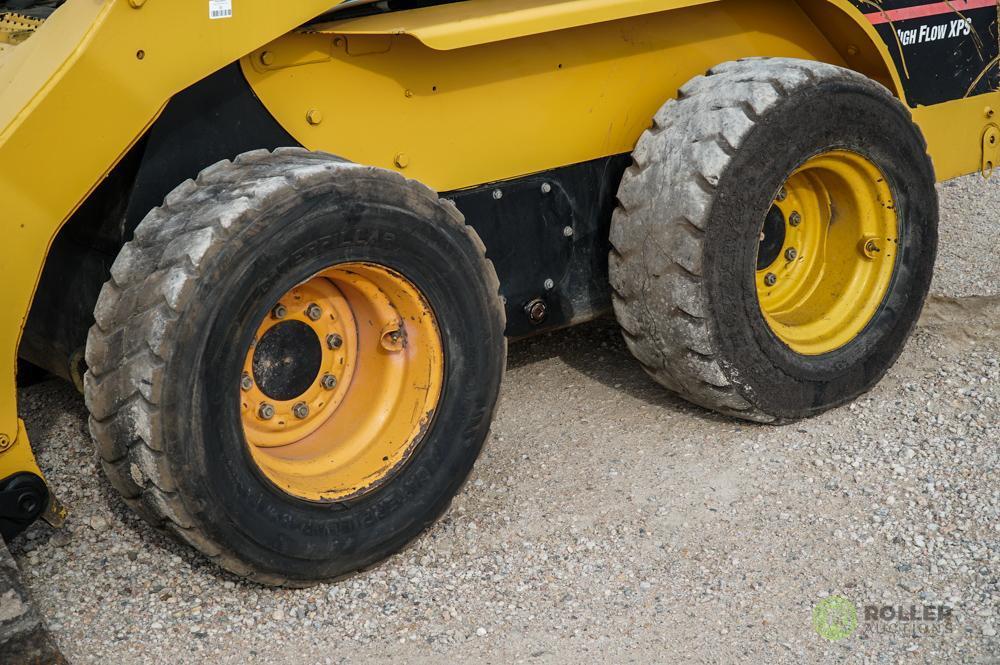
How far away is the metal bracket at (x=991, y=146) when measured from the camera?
15.3 feet

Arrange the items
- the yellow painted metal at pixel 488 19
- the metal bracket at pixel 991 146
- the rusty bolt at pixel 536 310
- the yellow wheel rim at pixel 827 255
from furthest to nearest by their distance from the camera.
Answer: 1. the metal bracket at pixel 991 146
2. the yellow wheel rim at pixel 827 255
3. the rusty bolt at pixel 536 310
4. the yellow painted metal at pixel 488 19

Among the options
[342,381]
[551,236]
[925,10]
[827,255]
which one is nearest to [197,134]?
[342,381]

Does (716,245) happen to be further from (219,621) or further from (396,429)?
(219,621)

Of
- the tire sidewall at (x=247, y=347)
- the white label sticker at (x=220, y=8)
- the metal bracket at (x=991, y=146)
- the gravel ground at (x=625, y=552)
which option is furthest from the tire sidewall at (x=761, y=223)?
the white label sticker at (x=220, y=8)

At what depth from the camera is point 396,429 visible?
3.33 meters

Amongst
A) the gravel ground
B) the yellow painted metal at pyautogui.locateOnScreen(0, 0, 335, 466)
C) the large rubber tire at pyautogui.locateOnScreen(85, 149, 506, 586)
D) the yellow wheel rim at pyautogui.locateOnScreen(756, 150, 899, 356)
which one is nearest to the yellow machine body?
the yellow painted metal at pyautogui.locateOnScreen(0, 0, 335, 466)

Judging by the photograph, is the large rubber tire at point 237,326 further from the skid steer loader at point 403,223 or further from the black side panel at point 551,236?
the black side panel at point 551,236

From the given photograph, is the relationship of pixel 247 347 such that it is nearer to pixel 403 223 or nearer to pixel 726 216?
pixel 403 223

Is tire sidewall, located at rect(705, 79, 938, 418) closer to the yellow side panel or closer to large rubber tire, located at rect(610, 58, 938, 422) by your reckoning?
large rubber tire, located at rect(610, 58, 938, 422)

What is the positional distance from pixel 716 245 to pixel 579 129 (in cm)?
55

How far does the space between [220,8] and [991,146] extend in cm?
309

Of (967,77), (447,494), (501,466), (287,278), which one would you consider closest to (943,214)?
(967,77)

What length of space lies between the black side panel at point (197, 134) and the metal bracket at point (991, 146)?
2864 mm

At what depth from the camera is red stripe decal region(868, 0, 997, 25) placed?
415 centimetres
